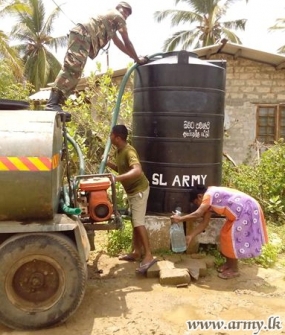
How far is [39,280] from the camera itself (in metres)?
3.29

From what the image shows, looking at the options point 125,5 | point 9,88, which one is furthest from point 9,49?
point 125,5

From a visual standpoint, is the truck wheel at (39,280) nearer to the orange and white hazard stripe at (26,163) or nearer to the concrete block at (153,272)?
the orange and white hazard stripe at (26,163)

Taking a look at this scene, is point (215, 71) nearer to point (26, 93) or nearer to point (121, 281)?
point (121, 281)

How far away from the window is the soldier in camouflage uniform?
305 inches

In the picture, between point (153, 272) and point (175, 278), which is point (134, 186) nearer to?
point (153, 272)

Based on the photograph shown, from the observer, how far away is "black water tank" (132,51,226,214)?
15.6 feet

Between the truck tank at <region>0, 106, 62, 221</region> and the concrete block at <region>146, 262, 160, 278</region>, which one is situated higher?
the truck tank at <region>0, 106, 62, 221</region>

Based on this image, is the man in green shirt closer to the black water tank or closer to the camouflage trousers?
the black water tank

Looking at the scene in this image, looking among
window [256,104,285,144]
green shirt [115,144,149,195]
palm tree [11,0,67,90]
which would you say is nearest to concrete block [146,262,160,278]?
green shirt [115,144,149,195]

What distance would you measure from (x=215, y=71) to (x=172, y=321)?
2.88m

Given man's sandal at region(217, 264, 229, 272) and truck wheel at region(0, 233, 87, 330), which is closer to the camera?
truck wheel at region(0, 233, 87, 330)

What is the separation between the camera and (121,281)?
4.30 meters

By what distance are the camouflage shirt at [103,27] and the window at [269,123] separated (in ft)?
25.6

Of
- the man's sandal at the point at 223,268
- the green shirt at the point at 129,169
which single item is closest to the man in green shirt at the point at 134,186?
the green shirt at the point at 129,169
